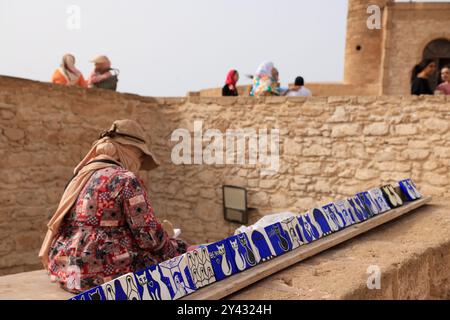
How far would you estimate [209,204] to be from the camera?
23.1 ft

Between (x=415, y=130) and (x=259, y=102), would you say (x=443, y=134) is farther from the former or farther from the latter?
(x=259, y=102)

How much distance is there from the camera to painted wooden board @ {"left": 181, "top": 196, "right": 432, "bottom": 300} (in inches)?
78.3

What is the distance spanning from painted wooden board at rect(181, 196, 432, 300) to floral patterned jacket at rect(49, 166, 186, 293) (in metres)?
0.61

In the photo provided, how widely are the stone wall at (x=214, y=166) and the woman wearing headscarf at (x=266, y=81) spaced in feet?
2.47

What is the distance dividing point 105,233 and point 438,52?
16286mm

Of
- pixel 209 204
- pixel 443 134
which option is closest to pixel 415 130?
pixel 443 134

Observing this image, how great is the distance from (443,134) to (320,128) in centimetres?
161

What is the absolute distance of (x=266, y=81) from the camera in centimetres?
743

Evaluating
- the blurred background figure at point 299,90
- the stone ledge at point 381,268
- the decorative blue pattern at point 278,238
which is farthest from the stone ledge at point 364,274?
the blurred background figure at point 299,90

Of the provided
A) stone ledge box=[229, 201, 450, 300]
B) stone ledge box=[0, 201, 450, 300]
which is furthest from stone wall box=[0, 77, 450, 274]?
stone ledge box=[0, 201, 450, 300]

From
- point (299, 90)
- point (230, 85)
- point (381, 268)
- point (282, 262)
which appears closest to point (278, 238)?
point (282, 262)

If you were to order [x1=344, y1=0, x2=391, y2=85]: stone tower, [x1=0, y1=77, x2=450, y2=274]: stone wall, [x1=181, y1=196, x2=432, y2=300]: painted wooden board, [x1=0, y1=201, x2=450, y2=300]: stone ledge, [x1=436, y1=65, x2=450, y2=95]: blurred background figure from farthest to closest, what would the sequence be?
[x1=344, y1=0, x2=391, y2=85]: stone tower
[x1=436, y1=65, x2=450, y2=95]: blurred background figure
[x1=0, y1=77, x2=450, y2=274]: stone wall
[x1=0, y1=201, x2=450, y2=300]: stone ledge
[x1=181, y1=196, x2=432, y2=300]: painted wooden board

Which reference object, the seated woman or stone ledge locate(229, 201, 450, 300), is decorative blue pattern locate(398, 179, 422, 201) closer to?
stone ledge locate(229, 201, 450, 300)

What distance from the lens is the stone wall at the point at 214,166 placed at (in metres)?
5.48
